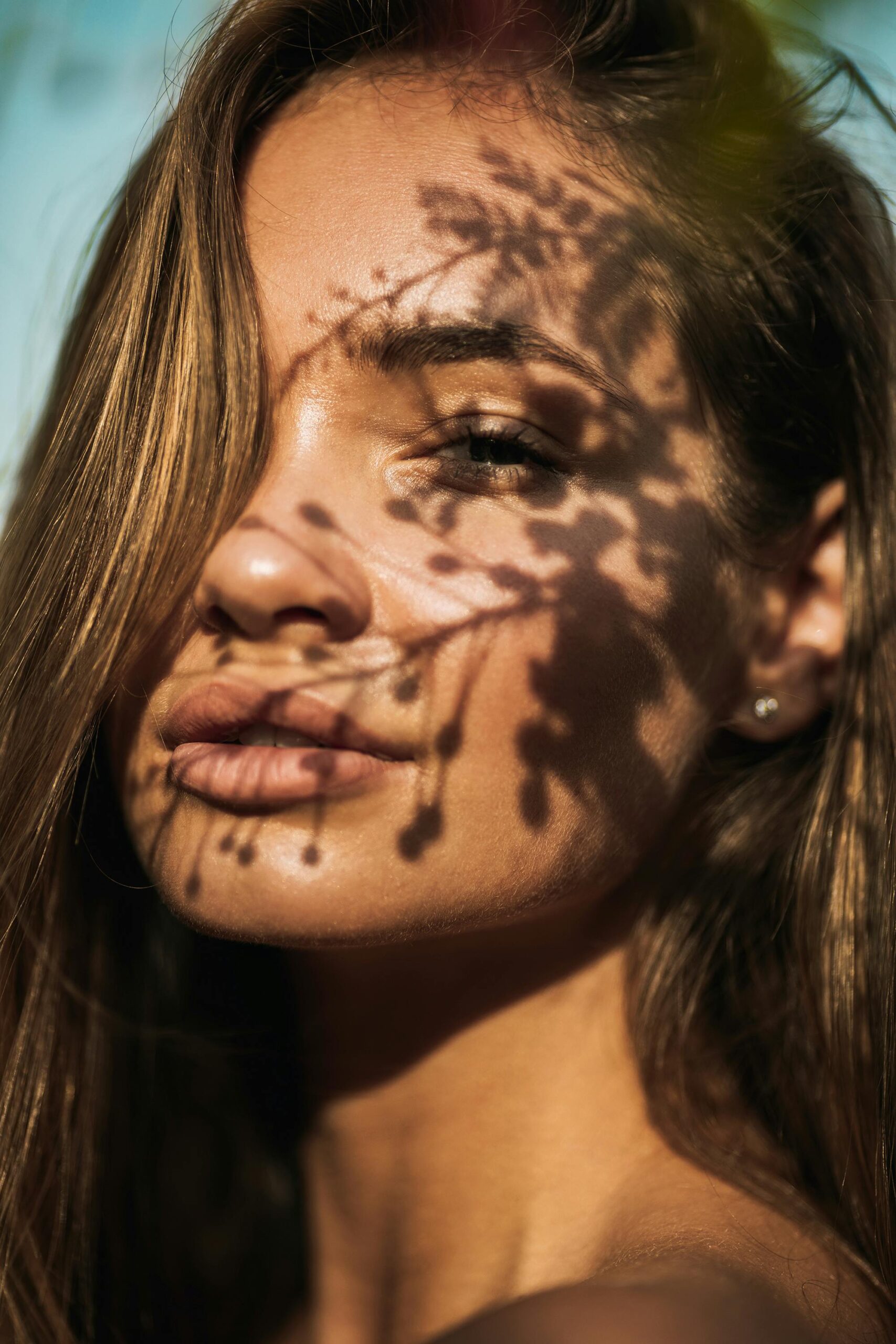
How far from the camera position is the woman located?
2.37 meters

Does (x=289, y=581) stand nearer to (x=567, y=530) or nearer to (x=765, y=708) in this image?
(x=567, y=530)

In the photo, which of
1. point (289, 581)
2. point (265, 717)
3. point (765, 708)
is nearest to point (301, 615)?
point (289, 581)

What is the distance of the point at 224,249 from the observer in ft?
8.56

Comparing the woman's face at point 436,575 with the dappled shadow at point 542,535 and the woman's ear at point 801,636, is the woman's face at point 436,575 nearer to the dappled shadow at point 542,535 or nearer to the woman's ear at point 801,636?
the dappled shadow at point 542,535

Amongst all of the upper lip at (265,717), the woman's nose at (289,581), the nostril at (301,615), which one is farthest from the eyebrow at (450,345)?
the upper lip at (265,717)

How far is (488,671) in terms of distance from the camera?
92.8 inches

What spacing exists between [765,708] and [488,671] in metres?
0.89

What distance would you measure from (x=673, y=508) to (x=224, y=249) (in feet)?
3.76

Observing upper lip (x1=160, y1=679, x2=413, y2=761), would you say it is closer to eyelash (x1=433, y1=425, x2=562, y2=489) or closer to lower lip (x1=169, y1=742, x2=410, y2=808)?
lower lip (x1=169, y1=742, x2=410, y2=808)

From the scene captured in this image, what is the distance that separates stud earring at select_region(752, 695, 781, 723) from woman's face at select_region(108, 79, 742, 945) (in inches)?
10.8

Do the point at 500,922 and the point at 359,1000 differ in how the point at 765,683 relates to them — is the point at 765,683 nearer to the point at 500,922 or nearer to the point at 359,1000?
the point at 500,922

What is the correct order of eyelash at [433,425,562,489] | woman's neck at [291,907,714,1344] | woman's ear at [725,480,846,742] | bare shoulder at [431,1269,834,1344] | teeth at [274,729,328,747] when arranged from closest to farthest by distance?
1. bare shoulder at [431,1269,834,1344]
2. teeth at [274,729,328,747]
3. eyelash at [433,425,562,489]
4. woman's neck at [291,907,714,1344]
5. woman's ear at [725,480,846,742]

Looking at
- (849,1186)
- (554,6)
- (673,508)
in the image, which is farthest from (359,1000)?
(554,6)

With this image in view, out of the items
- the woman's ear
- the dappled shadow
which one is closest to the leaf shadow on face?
the dappled shadow
